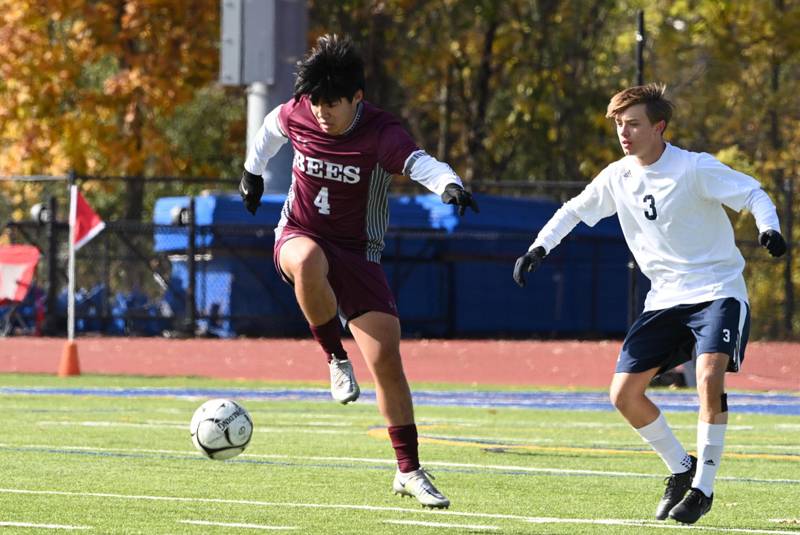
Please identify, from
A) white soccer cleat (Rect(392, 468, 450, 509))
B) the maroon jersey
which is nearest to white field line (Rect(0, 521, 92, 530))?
white soccer cleat (Rect(392, 468, 450, 509))

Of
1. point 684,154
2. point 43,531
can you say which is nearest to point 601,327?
point 684,154

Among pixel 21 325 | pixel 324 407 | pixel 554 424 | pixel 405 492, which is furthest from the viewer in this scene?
pixel 21 325

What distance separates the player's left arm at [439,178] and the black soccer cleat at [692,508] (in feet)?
5.40

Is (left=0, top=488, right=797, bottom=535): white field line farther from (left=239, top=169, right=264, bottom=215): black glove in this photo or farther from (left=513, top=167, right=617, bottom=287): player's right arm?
(left=239, top=169, right=264, bottom=215): black glove

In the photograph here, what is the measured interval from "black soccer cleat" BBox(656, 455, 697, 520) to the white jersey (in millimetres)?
832

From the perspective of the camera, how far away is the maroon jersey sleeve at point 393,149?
7.99 metres

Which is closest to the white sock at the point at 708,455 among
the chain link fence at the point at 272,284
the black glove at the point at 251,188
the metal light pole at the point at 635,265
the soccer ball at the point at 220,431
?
the soccer ball at the point at 220,431

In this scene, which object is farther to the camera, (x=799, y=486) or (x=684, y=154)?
(x=799, y=486)

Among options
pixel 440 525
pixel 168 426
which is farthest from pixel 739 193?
pixel 168 426

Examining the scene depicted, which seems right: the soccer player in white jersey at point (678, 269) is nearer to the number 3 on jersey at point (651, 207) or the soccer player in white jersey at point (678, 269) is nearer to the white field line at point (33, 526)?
the number 3 on jersey at point (651, 207)

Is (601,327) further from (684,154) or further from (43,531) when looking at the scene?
(43,531)

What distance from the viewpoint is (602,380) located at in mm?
20875

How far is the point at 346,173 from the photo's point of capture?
818 centimetres

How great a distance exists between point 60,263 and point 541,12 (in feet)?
35.6
